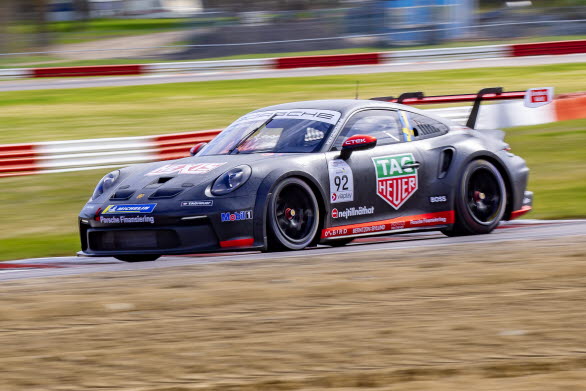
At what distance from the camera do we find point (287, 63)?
30.0 meters

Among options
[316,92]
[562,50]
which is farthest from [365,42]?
[316,92]

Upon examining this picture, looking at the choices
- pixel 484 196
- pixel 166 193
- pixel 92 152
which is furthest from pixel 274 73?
pixel 166 193

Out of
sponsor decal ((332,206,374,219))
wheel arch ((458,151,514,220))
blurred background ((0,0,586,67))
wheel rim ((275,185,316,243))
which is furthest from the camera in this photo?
blurred background ((0,0,586,67))

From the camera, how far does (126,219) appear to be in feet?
24.5

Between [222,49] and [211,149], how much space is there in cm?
2489

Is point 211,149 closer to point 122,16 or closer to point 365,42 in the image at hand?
point 365,42

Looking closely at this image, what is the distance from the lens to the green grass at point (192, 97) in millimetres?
19938

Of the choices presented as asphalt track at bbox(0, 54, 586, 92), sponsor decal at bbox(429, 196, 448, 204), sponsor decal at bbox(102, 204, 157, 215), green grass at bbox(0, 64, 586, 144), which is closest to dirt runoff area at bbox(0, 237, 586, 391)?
sponsor decal at bbox(102, 204, 157, 215)

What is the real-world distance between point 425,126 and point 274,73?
68.0 ft

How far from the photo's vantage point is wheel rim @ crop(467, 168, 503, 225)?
869cm

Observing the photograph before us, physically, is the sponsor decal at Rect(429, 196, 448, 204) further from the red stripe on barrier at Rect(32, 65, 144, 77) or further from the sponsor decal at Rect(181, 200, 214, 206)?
the red stripe on barrier at Rect(32, 65, 144, 77)

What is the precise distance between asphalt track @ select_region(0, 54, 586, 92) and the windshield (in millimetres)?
19587

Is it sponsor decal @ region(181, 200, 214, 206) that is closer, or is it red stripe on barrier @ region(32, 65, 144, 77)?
sponsor decal @ region(181, 200, 214, 206)

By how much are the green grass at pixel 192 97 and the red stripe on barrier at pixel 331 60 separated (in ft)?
7.65
